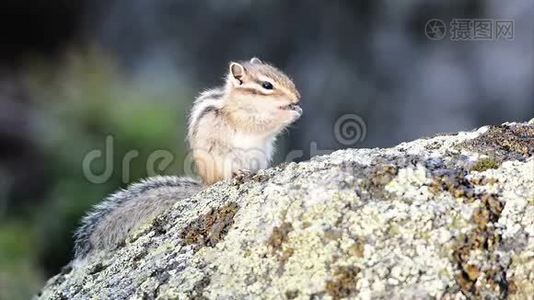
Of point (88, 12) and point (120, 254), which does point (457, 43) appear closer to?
point (88, 12)

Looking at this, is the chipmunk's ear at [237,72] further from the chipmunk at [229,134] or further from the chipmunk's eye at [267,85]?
the chipmunk's eye at [267,85]

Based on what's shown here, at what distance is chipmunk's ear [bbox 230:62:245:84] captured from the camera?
5.38m

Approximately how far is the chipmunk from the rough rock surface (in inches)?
33.3

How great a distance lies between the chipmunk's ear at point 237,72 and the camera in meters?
5.38

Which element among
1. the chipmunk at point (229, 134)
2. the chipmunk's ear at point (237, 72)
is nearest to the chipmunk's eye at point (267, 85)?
the chipmunk at point (229, 134)

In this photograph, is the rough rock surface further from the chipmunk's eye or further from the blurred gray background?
the blurred gray background

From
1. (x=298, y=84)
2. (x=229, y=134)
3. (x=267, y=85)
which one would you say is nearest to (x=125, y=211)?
(x=229, y=134)

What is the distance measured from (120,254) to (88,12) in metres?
6.85

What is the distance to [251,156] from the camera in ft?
16.1

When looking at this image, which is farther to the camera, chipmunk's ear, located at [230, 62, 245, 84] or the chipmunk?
chipmunk's ear, located at [230, 62, 245, 84]

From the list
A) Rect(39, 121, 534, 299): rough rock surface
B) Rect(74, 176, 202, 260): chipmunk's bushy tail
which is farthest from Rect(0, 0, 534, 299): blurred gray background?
Rect(39, 121, 534, 299): rough rock surface

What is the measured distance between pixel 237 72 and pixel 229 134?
494 mm

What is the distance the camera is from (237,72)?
5395 mm

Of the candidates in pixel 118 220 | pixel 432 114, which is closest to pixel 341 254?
pixel 118 220
